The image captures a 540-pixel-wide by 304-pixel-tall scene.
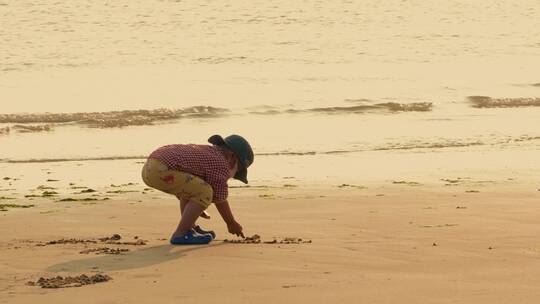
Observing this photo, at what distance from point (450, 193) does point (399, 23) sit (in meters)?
22.9

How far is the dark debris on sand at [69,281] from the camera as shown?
5.39 meters

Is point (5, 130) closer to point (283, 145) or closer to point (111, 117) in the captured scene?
point (111, 117)

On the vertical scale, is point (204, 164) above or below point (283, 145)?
above

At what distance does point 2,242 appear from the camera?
6.84 metres

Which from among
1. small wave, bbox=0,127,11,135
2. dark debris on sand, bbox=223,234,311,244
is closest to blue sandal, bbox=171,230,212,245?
dark debris on sand, bbox=223,234,311,244

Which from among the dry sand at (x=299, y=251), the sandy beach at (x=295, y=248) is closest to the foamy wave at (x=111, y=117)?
the sandy beach at (x=295, y=248)

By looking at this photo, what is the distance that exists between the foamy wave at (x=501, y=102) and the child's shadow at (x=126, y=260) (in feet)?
49.1

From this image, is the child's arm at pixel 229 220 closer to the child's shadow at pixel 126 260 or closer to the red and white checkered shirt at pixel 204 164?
the red and white checkered shirt at pixel 204 164

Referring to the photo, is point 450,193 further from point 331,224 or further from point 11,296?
point 11,296

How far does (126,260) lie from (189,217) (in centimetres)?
71

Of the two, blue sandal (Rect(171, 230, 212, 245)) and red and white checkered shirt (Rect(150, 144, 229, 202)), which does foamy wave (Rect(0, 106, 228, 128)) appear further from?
blue sandal (Rect(171, 230, 212, 245))

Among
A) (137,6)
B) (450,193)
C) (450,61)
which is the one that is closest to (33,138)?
(450,193)

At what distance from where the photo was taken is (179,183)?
679 cm

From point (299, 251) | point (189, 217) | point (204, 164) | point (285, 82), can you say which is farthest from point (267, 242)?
point (285, 82)
